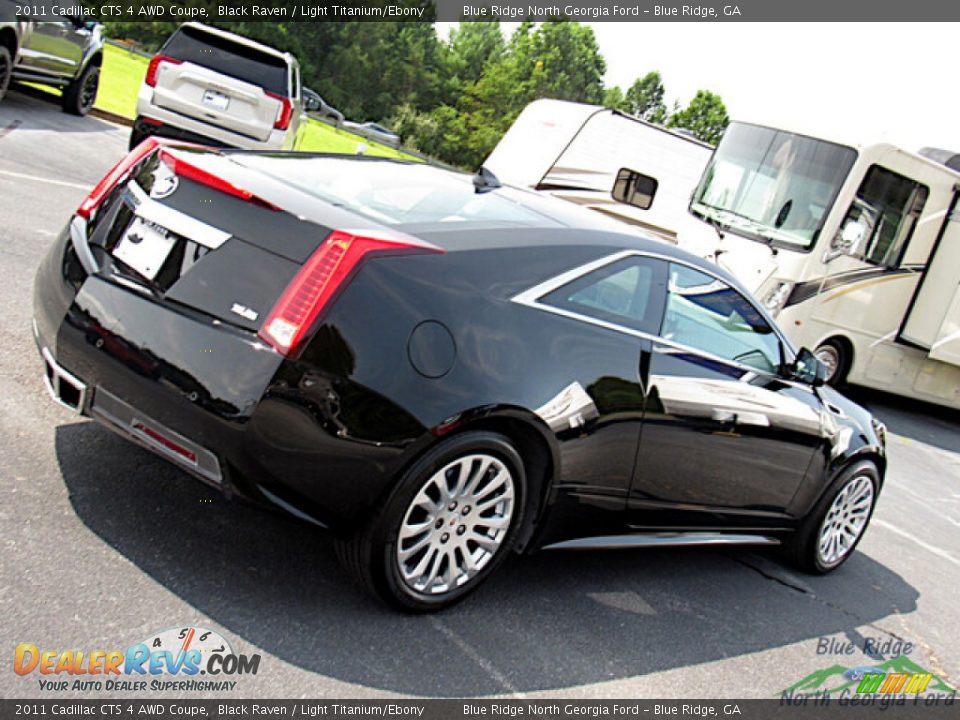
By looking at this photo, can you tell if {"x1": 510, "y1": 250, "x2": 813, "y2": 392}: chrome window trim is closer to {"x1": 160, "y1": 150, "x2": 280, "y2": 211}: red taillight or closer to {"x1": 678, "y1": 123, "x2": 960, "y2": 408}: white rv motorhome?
{"x1": 160, "y1": 150, "x2": 280, "y2": 211}: red taillight

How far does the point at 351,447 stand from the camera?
137 inches

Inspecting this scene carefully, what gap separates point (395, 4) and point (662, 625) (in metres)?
101

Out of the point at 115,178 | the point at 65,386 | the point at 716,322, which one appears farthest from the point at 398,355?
the point at 716,322

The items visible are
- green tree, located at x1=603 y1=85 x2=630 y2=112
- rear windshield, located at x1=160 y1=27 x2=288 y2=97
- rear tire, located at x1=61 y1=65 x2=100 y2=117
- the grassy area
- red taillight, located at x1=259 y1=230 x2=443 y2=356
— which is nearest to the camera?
red taillight, located at x1=259 y1=230 x2=443 y2=356

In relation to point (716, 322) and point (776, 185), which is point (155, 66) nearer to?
point (776, 185)

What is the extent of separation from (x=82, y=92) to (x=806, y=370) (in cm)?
1361

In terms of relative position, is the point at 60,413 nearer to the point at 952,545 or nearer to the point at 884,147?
the point at 952,545

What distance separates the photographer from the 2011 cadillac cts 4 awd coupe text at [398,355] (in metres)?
3.45

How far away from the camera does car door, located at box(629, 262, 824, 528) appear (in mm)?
4508

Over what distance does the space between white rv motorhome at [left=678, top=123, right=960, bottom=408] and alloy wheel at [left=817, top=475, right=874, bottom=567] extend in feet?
18.7

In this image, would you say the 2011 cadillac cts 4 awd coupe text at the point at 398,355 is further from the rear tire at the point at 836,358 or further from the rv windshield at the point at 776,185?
the rear tire at the point at 836,358

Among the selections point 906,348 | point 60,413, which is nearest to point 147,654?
point 60,413

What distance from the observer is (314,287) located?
344cm

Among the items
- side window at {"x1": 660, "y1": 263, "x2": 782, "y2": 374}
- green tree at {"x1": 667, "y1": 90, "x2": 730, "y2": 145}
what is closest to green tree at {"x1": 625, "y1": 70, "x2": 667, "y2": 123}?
green tree at {"x1": 667, "y1": 90, "x2": 730, "y2": 145}
